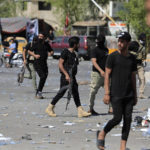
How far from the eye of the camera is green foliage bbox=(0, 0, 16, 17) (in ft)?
260

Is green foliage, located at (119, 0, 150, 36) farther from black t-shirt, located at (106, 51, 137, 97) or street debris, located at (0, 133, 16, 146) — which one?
black t-shirt, located at (106, 51, 137, 97)

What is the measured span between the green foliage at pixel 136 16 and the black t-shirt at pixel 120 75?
40185 mm

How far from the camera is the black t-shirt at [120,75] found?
8.02m

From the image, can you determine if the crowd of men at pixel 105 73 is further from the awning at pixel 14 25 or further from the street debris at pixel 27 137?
the awning at pixel 14 25

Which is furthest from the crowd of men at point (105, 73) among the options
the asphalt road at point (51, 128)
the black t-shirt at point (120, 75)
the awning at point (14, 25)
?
the awning at point (14, 25)

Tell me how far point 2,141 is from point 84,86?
37.4 feet

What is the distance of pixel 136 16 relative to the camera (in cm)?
4881

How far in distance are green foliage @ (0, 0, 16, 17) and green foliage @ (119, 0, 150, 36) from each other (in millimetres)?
31154

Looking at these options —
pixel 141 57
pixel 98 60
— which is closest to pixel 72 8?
pixel 141 57

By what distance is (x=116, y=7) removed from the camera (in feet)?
191

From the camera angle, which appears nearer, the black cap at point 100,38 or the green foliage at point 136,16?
the black cap at point 100,38

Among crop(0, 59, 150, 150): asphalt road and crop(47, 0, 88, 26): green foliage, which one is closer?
crop(0, 59, 150, 150): asphalt road

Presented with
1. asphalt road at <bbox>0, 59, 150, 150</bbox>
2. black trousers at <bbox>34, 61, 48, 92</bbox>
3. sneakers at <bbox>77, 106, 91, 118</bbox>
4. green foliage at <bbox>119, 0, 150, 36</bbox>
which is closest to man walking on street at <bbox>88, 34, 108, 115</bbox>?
sneakers at <bbox>77, 106, 91, 118</bbox>

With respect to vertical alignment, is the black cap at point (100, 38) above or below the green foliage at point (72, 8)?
above
